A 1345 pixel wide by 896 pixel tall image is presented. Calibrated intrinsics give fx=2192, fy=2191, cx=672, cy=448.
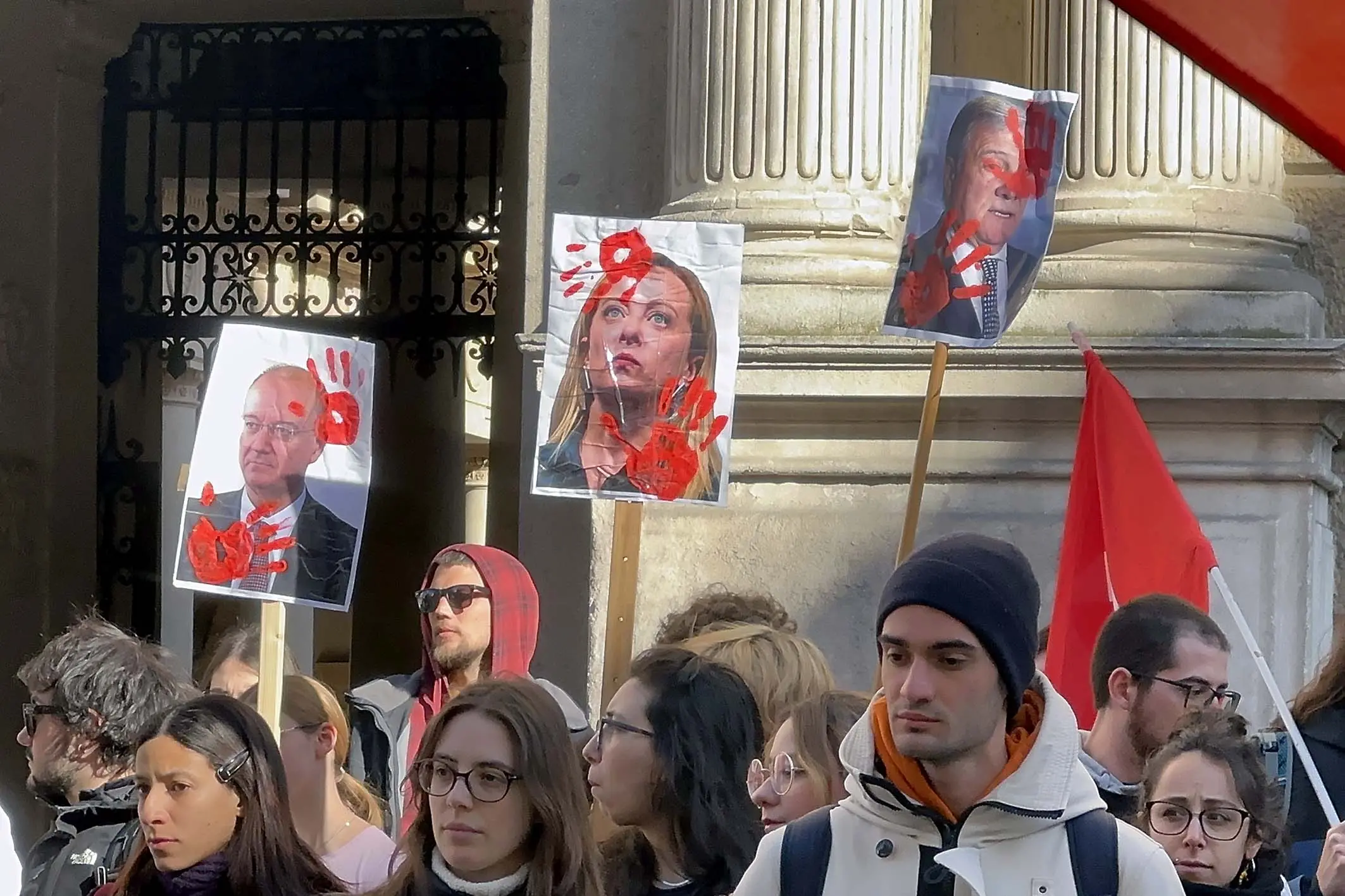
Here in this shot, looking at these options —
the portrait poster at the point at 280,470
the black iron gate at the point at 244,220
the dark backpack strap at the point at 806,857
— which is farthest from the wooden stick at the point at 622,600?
the black iron gate at the point at 244,220

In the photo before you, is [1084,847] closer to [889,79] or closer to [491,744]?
[491,744]

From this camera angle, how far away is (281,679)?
4.69 metres

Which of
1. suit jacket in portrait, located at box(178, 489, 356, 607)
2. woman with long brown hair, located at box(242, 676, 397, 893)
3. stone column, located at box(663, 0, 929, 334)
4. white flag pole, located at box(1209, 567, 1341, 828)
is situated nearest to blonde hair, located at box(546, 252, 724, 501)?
suit jacket in portrait, located at box(178, 489, 356, 607)

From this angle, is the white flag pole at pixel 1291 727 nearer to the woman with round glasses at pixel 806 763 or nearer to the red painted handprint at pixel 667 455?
the woman with round glasses at pixel 806 763

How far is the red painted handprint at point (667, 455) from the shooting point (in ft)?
17.8

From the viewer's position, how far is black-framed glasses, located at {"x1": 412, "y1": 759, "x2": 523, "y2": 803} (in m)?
3.27

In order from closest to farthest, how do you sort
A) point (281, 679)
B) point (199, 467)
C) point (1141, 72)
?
1. point (281, 679)
2. point (199, 467)
3. point (1141, 72)

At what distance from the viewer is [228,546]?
17.9 ft

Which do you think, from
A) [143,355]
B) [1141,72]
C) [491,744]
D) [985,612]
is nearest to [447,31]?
[143,355]

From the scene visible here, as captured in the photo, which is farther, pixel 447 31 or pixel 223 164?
pixel 223 164

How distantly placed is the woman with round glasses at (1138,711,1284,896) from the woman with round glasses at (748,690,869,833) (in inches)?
20.0

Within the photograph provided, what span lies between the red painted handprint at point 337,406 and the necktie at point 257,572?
0.32m

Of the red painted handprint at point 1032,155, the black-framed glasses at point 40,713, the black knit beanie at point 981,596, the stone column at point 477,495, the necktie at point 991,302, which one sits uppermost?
the red painted handprint at point 1032,155

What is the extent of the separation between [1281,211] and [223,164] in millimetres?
7129
